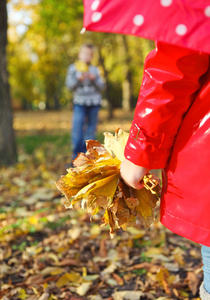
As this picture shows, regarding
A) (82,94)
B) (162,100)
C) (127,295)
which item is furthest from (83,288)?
(82,94)

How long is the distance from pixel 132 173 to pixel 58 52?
1762 cm

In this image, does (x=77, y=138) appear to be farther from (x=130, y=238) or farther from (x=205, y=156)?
(x=205, y=156)

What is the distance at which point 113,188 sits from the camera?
1452mm

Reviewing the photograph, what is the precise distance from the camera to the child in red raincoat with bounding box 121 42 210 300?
1140 mm

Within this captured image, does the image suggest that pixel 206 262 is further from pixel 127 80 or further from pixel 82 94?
pixel 127 80

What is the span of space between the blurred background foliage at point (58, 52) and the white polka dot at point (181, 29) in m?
10.4

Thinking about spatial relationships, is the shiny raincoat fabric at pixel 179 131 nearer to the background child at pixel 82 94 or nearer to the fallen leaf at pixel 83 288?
the fallen leaf at pixel 83 288

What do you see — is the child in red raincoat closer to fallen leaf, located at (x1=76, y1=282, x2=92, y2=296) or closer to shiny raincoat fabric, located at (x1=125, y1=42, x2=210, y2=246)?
shiny raincoat fabric, located at (x1=125, y1=42, x2=210, y2=246)

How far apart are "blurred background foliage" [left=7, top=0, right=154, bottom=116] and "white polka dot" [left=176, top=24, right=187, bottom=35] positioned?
34.0ft

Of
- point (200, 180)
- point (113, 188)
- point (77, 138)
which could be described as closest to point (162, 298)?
point (113, 188)

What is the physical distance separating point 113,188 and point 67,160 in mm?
4748

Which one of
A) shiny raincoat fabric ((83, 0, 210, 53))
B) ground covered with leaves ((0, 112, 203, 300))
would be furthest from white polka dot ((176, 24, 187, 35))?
ground covered with leaves ((0, 112, 203, 300))

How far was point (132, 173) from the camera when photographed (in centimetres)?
133

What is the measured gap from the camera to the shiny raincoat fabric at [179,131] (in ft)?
3.73
